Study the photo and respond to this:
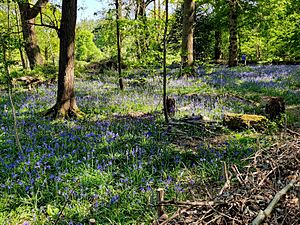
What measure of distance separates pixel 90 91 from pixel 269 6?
17.3 m

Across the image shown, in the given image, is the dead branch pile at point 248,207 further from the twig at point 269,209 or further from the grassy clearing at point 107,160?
the grassy clearing at point 107,160

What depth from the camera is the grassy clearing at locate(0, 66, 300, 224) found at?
12.6 ft

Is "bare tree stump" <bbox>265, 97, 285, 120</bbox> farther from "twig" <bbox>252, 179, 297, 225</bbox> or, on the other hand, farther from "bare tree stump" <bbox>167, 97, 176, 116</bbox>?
"twig" <bbox>252, 179, 297, 225</bbox>

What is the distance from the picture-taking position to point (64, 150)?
5.56 meters

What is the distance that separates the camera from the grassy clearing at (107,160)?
3.84 m

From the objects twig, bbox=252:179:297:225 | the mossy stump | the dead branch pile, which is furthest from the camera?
the mossy stump

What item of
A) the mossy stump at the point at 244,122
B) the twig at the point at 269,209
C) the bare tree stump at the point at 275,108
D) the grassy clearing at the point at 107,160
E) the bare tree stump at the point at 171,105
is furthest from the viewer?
the bare tree stump at the point at 171,105

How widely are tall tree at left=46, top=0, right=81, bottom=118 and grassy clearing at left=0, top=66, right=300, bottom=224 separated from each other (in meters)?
0.52

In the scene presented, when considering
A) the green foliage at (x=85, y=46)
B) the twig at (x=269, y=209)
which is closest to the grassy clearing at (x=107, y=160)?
the twig at (x=269, y=209)

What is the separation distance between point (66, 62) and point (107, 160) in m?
4.04

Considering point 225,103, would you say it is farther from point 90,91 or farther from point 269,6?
point 269,6

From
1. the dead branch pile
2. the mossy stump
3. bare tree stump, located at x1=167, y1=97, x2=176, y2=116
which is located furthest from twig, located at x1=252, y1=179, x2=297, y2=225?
bare tree stump, located at x1=167, y1=97, x2=176, y2=116

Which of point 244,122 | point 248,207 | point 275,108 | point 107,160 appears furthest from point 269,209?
point 275,108

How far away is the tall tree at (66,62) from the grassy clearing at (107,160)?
1.71ft
